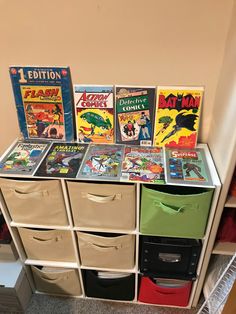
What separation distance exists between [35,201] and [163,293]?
0.83 meters

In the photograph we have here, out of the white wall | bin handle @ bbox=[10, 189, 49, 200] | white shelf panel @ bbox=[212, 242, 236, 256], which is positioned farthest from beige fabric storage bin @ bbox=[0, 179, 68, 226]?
white shelf panel @ bbox=[212, 242, 236, 256]

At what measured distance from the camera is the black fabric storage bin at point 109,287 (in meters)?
1.46

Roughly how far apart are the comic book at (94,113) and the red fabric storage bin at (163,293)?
771mm

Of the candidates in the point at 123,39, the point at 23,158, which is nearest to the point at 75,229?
the point at 23,158

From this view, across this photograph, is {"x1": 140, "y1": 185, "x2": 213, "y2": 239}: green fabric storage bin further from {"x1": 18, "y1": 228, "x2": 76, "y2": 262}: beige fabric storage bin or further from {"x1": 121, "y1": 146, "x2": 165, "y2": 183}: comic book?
{"x1": 18, "y1": 228, "x2": 76, "y2": 262}: beige fabric storage bin

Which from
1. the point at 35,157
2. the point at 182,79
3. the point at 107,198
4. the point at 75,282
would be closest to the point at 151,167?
the point at 107,198

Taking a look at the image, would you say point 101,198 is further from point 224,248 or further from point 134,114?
point 224,248

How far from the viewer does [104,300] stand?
1575mm

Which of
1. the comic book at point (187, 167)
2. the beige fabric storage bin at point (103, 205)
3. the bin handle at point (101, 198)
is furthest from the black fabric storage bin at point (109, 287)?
the comic book at point (187, 167)

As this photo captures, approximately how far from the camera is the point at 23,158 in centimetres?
124

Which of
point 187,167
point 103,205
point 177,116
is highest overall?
point 177,116

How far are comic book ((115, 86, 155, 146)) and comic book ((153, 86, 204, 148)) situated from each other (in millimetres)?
35

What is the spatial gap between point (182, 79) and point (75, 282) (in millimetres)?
1184

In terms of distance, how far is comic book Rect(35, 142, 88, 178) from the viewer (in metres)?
1.15
